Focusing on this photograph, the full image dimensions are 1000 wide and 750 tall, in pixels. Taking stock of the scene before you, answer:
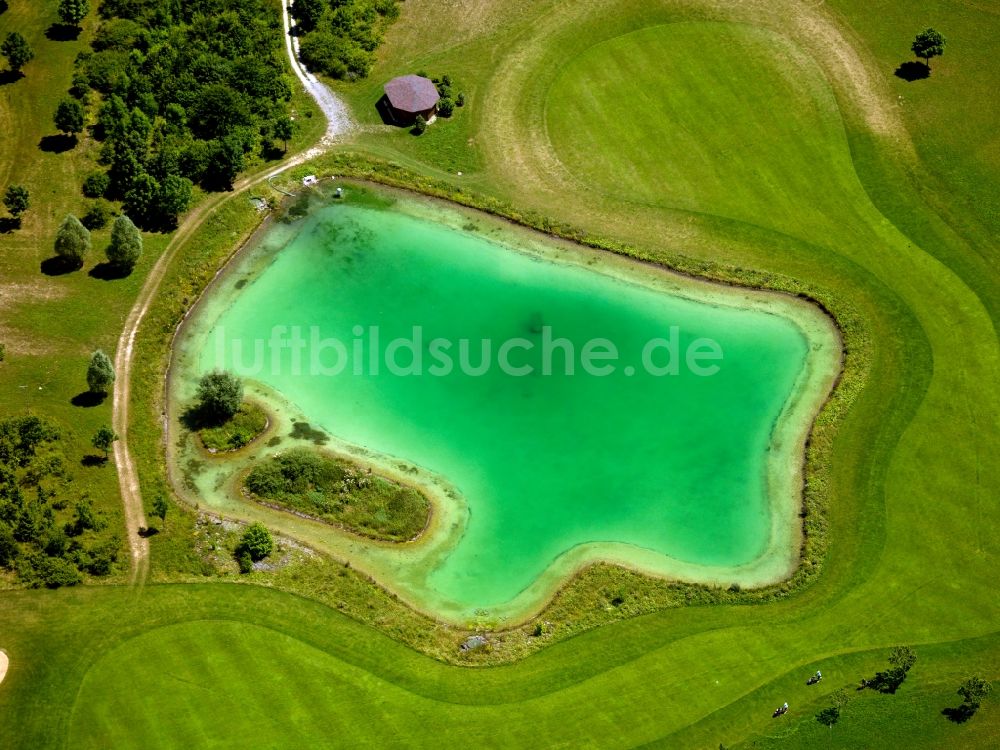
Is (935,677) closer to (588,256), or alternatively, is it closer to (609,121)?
(588,256)

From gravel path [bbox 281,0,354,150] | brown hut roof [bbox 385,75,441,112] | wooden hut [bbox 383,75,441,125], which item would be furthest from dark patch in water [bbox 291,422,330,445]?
brown hut roof [bbox 385,75,441,112]

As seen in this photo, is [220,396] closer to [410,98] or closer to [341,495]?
[341,495]

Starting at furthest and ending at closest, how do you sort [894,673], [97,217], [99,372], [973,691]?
[97,217]
[99,372]
[894,673]
[973,691]

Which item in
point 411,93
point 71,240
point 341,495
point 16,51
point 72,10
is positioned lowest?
point 341,495

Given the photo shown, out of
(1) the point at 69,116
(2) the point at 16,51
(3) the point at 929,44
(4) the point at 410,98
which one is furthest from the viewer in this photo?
(3) the point at 929,44

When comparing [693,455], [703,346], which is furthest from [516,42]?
[693,455]

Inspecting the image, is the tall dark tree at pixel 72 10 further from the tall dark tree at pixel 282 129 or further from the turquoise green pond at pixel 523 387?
the turquoise green pond at pixel 523 387

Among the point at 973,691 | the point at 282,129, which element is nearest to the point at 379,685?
the point at 973,691
